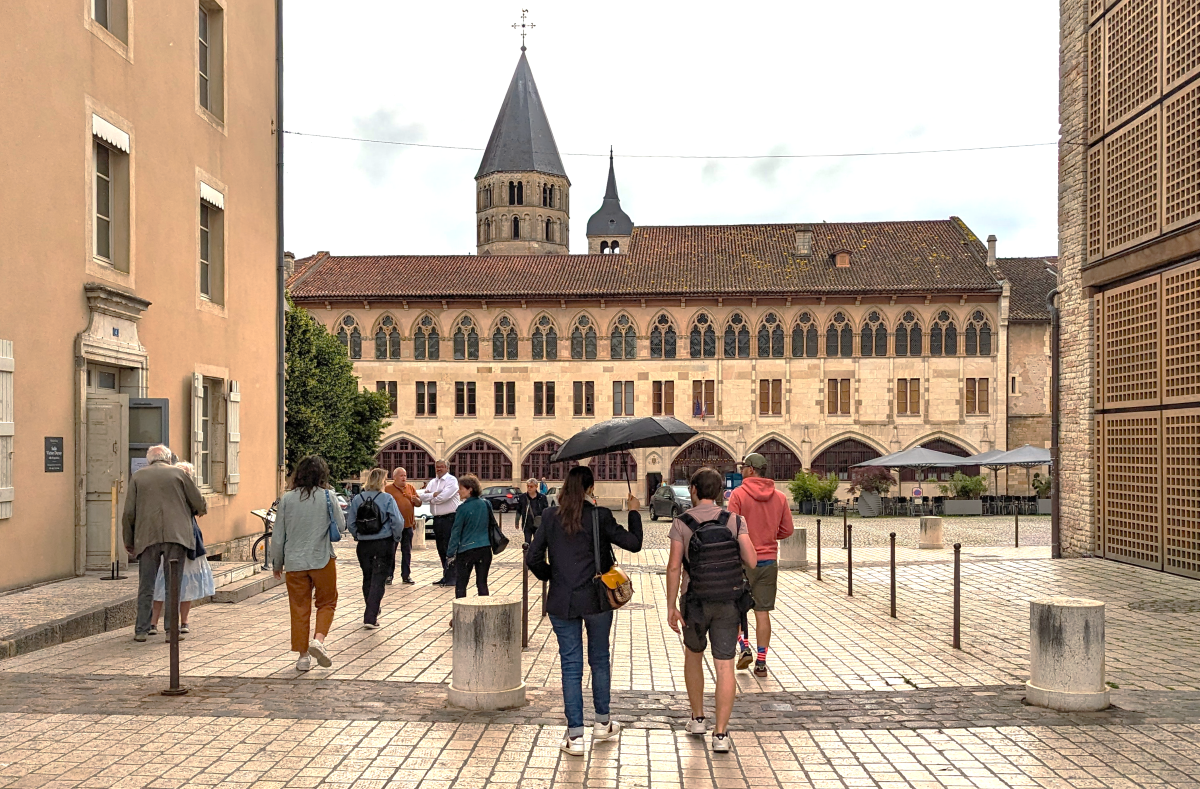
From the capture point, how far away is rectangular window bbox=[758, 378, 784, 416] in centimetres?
5197

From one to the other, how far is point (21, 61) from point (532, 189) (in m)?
78.2

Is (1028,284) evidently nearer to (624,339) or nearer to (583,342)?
(624,339)

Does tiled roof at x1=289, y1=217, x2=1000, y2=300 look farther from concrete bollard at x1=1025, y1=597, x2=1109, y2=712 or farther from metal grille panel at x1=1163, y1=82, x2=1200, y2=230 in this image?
concrete bollard at x1=1025, y1=597, x2=1109, y2=712

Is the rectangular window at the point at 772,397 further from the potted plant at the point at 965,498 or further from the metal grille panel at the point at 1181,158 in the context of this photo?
the metal grille panel at the point at 1181,158

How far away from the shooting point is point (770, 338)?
52.3 m

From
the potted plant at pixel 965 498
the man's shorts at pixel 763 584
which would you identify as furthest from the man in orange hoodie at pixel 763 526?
the potted plant at pixel 965 498

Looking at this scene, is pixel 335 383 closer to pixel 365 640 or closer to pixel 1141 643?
pixel 365 640

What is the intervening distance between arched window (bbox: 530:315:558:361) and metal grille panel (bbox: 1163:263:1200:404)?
37721mm

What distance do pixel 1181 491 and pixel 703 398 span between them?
36072 millimetres

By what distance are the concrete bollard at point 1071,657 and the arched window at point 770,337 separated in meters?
44.8

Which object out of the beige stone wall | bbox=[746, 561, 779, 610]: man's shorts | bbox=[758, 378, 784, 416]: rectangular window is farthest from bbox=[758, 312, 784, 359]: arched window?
bbox=[746, 561, 779, 610]: man's shorts

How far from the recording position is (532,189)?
89.1m

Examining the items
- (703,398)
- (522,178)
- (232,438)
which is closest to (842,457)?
(703,398)

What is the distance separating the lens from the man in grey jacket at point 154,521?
10.1m
